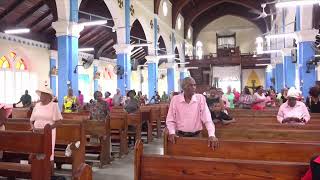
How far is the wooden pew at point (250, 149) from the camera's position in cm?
341

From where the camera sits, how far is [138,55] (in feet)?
102

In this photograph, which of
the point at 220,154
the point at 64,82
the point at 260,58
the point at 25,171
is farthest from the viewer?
the point at 260,58

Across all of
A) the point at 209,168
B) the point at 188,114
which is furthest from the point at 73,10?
the point at 209,168

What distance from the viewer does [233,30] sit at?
35938 mm

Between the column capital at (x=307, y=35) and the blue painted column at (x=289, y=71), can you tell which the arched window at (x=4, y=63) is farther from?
the blue painted column at (x=289, y=71)

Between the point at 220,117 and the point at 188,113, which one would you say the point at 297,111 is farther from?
the point at 188,113

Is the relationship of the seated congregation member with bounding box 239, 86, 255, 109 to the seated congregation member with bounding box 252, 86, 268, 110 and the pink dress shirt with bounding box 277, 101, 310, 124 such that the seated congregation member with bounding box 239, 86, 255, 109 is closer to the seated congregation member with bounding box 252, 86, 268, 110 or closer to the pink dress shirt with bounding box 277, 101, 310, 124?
the seated congregation member with bounding box 252, 86, 268, 110

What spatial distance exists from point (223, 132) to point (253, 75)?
3090 cm

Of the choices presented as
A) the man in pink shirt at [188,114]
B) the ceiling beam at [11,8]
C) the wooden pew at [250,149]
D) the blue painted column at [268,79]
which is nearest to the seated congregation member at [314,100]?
the man in pink shirt at [188,114]

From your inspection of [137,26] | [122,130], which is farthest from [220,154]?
[137,26]

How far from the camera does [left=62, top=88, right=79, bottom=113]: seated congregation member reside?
10602mm

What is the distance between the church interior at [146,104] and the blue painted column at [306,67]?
4 centimetres

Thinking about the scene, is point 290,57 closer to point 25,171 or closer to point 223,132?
point 223,132

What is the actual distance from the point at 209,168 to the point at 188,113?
5.60 ft
